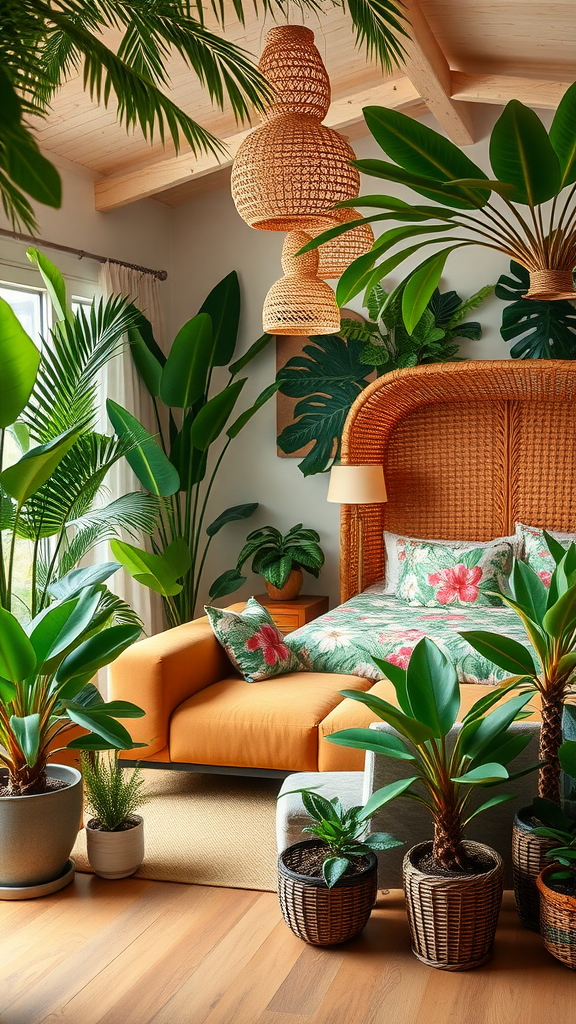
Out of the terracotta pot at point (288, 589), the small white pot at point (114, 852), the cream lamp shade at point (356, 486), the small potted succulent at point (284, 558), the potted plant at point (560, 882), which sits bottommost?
the small white pot at point (114, 852)

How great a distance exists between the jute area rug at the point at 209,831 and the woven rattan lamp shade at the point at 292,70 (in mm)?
2266

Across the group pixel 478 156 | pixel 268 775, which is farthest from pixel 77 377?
pixel 478 156

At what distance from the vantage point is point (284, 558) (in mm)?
5387

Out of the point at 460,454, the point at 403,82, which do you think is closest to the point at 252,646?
the point at 460,454

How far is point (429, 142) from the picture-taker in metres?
1.54

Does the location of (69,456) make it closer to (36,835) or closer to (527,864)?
(36,835)

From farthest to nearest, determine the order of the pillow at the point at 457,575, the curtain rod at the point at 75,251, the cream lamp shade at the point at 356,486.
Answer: the cream lamp shade at the point at 356,486
the pillow at the point at 457,575
the curtain rod at the point at 75,251

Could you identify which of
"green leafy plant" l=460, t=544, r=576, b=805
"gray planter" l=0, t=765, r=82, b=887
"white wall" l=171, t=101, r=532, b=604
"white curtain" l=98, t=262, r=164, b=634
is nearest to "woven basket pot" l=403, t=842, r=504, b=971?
"green leafy plant" l=460, t=544, r=576, b=805

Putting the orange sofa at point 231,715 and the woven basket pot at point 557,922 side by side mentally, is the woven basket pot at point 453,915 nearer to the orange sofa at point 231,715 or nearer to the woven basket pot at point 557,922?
the woven basket pot at point 557,922

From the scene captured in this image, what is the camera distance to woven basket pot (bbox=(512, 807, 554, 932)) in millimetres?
2426

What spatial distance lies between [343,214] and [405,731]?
170 centimetres

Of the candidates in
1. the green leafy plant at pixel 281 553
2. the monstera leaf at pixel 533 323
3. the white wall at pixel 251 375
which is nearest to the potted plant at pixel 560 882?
the green leafy plant at pixel 281 553

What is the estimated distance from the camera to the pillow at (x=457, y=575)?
482cm

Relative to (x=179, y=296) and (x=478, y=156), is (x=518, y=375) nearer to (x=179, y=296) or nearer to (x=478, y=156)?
(x=478, y=156)
